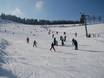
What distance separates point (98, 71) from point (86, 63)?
9.39 feet

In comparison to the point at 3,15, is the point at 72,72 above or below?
below

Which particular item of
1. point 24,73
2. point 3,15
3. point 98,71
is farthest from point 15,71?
point 3,15

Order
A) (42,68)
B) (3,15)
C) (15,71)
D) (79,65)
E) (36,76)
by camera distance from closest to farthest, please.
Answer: (36,76), (15,71), (42,68), (79,65), (3,15)

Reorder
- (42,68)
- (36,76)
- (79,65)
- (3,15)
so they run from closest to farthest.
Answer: (36,76)
(42,68)
(79,65)
(3,15)

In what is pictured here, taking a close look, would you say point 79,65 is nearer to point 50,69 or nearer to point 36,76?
point 50,69

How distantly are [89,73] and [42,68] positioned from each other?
4.17m

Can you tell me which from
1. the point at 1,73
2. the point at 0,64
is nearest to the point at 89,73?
the point at 1,73

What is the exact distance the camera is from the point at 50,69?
1509 cm

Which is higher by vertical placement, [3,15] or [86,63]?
[3,15]

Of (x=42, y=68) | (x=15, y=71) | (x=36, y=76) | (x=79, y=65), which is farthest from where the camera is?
(x=79, y=65)

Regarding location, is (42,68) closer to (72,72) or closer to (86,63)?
(72,72)

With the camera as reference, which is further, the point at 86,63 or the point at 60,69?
the point at 86,63

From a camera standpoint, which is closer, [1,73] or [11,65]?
[1,73]

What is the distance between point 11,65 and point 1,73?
251cm
